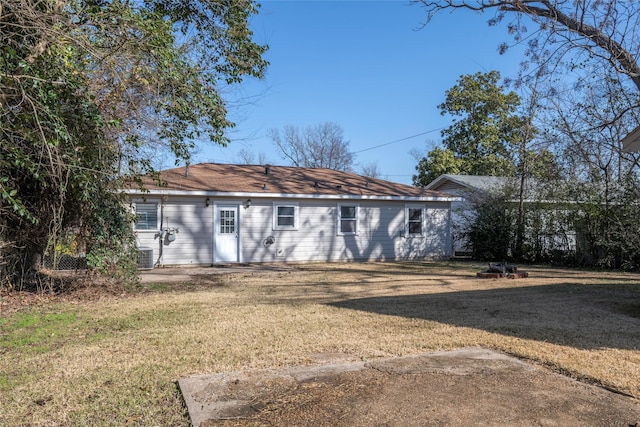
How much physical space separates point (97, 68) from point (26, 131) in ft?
5.46

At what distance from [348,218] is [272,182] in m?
2.97

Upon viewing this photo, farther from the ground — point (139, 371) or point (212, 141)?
point (212, 141)

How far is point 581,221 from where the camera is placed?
49.5 ft

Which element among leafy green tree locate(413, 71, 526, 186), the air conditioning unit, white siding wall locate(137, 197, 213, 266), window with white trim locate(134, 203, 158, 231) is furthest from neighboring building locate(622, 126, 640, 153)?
leafy green tree locate(413, 71, 526, 186)

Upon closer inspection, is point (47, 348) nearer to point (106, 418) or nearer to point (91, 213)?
point (106, 418)

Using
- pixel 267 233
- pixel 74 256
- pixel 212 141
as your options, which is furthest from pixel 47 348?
pixel 267 233

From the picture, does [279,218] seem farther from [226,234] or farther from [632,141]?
[632,141]

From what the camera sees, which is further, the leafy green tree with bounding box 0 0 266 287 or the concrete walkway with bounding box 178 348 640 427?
the leafy green tree with bounding box 0 0 266 287

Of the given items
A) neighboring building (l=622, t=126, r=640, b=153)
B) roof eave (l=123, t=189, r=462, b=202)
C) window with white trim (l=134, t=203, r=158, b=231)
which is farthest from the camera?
window with white trim (l=134, t=203, r=158, b=231)

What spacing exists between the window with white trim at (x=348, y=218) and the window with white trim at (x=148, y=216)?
6.14m

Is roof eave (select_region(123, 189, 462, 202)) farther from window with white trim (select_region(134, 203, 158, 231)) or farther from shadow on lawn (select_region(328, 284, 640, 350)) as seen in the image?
shadow on lawn (select_region(328, 284, 640, 350))

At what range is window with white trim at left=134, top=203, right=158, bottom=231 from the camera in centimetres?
1406

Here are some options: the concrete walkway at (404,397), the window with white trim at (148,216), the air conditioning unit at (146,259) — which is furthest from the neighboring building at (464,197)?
the concrete walkway at (404,397)

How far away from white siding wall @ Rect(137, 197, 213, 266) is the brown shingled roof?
22.2 inches
